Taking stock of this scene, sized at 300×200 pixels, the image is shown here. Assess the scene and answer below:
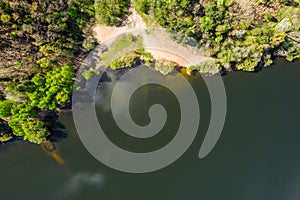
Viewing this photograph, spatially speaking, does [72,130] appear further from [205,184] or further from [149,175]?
[205,184]

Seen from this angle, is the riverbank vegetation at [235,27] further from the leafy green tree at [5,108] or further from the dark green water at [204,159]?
the leafy green tree at [5,108]

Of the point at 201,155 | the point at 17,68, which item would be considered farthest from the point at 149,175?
the point at 17,68

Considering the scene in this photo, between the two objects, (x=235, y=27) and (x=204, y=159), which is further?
(x=204, y=159)

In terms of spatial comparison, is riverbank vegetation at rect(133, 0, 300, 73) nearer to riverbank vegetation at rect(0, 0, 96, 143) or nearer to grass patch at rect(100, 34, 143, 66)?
grass patch at rect(100, 34, 143, 66)

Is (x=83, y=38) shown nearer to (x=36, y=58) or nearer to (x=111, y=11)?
(x=111, y=11)

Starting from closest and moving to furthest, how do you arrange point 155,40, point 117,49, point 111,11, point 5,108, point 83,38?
point 5,108, point 111,11, point 83,38, point 117,49, point 155,40

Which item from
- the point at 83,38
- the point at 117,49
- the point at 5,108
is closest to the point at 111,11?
the point at 117,49

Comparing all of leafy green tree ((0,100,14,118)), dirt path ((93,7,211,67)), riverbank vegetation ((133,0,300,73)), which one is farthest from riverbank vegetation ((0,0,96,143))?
riverbank vegetation ((133,0,300,73))
